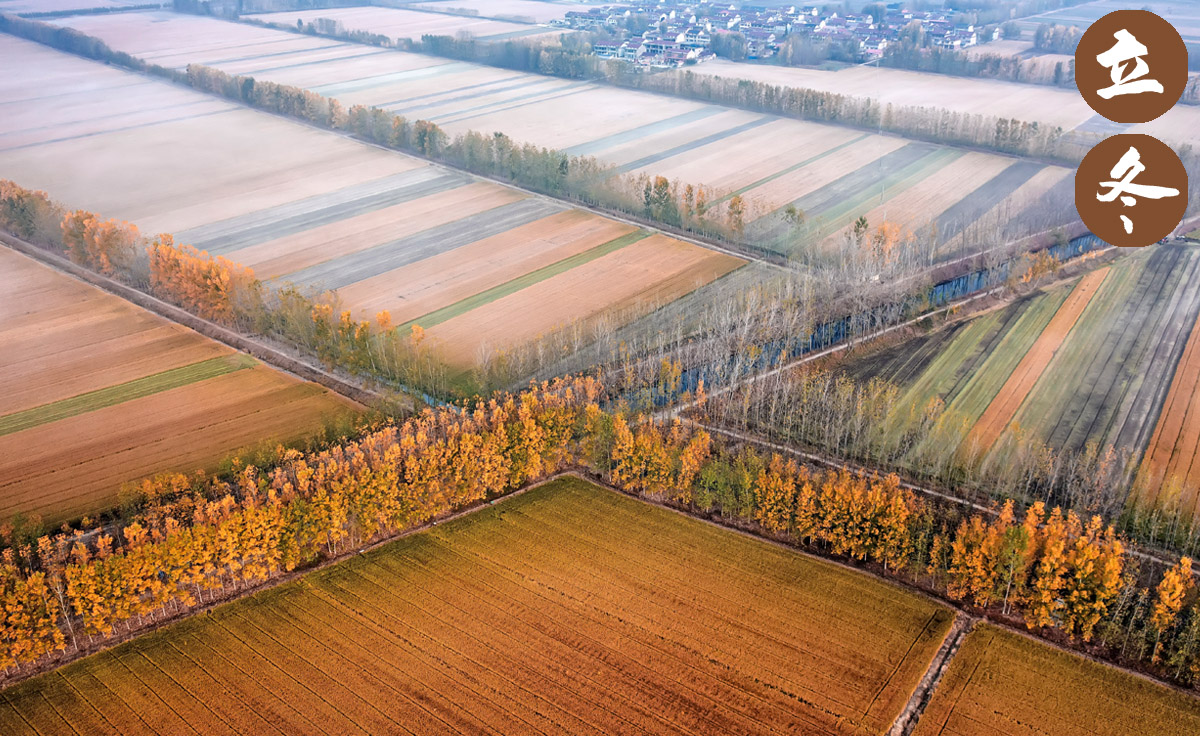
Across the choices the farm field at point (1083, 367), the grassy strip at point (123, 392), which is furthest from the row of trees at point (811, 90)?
the grassy strip at point (123, 392)

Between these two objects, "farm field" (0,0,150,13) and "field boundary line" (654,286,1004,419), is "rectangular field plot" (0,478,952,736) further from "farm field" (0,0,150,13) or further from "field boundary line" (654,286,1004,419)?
"farm field" (0,0,150,13)

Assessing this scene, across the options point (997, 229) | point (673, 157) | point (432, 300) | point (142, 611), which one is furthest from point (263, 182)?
point (997, 229)

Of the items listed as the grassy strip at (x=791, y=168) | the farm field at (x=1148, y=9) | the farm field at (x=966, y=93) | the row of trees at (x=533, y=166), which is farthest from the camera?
the farm field at (x=1148, y=9)

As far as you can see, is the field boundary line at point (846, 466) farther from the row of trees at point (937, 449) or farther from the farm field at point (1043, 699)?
the farm field at point (1043, 699)

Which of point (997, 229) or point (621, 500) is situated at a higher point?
point (997, 229)

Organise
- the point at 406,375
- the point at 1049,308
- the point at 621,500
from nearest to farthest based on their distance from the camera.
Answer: the point at 621,500, the point at 406,375, the point at 1049,308

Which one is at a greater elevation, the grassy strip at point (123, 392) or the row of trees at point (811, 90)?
the row of trees at point (811, 90)

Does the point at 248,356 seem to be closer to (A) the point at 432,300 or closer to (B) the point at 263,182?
(A) the point at 432,300
